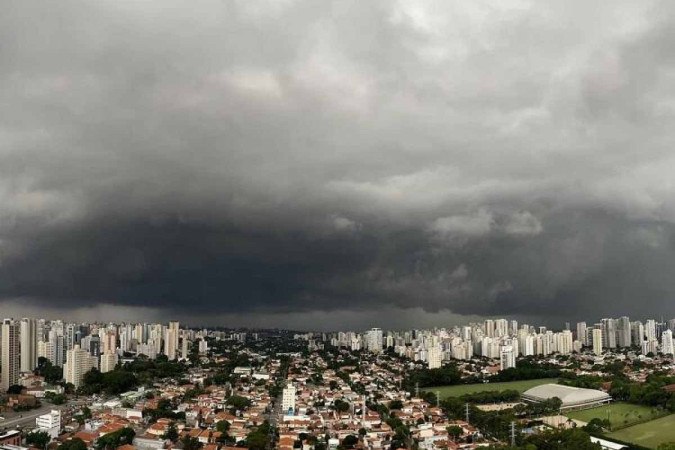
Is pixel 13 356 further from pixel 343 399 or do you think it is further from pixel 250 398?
pixel 343 399

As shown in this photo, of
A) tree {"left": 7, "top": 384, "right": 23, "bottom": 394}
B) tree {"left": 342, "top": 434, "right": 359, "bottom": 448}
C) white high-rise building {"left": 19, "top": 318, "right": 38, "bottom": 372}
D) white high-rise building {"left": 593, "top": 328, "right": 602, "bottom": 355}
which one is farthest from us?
white high-rise building {"left": 593, "top": 328, "right": 602, "bottom": 355}

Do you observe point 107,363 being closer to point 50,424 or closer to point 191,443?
point 50,424


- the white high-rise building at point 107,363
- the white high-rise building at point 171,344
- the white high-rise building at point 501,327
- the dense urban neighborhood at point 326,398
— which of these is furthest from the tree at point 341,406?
the white high-rise building at point 501,327

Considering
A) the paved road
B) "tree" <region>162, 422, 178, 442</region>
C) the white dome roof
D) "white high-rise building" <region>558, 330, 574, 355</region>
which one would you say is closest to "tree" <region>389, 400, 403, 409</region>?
the white dome roof

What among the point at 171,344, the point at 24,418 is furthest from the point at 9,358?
the point at 171,344

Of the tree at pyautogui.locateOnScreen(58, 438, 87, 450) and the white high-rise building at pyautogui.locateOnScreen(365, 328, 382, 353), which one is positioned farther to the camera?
the white high-rise building at pyautogui.locateOnScreen(365, 328, 382, 353)

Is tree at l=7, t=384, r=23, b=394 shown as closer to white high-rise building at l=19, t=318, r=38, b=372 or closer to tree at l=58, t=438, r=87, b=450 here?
white high-rise building at l=19, t=318, r=38, b=372
